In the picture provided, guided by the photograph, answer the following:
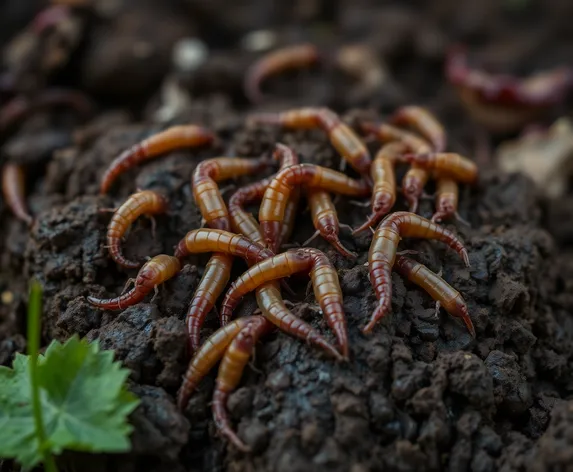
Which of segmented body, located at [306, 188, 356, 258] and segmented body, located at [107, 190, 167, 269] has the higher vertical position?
segmented body, located at [107, 190, 167, 269]

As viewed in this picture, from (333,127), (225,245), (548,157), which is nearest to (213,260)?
(225,245)

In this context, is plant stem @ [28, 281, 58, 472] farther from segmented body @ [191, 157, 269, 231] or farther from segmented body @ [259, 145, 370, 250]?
segmented body @ [259, 145, 370, 250]

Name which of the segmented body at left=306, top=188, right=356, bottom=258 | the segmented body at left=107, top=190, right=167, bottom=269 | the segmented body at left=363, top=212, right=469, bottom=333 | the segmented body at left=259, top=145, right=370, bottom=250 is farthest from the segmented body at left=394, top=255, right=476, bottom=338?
the segmented body at left=107, top=190, right=167, bottom=269

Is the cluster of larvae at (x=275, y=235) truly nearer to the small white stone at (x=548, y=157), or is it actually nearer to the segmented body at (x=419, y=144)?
the segmented body at (x=419, y=144)

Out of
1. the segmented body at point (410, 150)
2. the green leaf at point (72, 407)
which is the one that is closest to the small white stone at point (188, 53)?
the segmented body at point (410, 150)

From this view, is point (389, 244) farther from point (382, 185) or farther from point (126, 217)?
point (126, 217)

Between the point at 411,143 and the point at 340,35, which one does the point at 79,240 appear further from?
the point at 340,35
